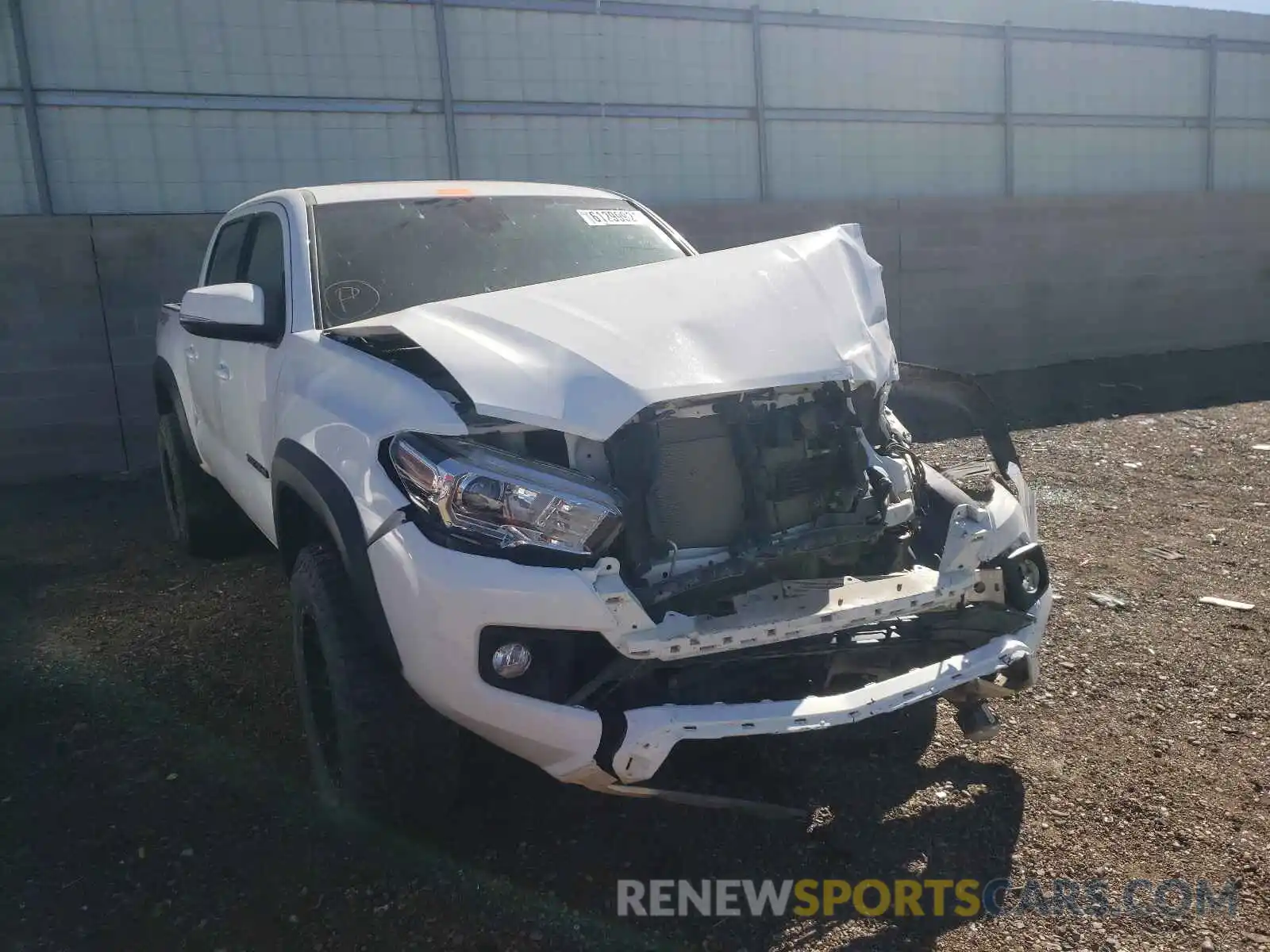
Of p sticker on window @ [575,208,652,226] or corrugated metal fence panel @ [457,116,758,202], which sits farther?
corrugated metal fence panel @ [457,116,758,202]

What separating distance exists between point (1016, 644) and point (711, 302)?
123 cm

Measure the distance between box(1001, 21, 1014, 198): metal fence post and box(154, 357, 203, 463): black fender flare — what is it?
9.66 metres

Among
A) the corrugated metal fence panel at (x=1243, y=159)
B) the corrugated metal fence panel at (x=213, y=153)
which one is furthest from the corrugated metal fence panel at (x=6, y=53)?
the corrugated metal fence panel at (x=1243, y=159)

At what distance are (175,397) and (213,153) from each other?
4.29 metres

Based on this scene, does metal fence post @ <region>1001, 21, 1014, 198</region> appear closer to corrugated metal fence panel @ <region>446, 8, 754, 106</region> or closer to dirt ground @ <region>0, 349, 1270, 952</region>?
corrugated metal fence panel @ <region>446, 8, 754, 106</region>

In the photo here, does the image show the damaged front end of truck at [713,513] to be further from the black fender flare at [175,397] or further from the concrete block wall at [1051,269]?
the concrete block wall at [1051,269]

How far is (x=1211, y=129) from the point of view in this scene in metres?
13.3

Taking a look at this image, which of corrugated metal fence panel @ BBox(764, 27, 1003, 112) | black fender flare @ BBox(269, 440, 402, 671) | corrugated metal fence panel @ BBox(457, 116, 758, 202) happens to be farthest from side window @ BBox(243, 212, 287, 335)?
corrugated metal fence panel @ BBox(764, 27, 1003, 112)

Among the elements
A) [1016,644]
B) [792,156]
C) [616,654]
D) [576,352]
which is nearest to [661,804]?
[616,654]

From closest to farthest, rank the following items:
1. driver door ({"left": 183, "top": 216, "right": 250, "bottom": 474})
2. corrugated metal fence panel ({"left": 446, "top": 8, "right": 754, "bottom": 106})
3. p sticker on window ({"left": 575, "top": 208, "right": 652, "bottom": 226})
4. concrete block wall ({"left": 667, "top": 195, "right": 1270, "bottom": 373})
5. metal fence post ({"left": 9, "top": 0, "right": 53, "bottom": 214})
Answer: p sticker on window ({"left": 575, "top": 208, "right": 652, "bottom": 226})
driver door ({"left": 183, "top": 216, "right": 250, "bottom": 474})
metal fence post ({"left": 9, "top": 0, "right": 53, "bottom": 214})
corrugated metal fence panel ({"left": 446, "top": 8, "right": 754, "bottom": 106})
concrete block wall ({"left": 667, "top": 195, "right": 1270, "bottom": 373})

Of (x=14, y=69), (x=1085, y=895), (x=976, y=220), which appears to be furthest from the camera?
(x=976, y=220)

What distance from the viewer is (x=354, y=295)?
11.0 ft

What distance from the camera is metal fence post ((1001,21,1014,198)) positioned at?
38.7 feet

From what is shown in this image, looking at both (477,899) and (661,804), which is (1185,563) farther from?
(477,899)
